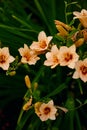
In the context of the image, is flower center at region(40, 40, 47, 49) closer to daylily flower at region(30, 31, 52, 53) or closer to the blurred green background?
daylily flower at region(30, 31, 52, 53)

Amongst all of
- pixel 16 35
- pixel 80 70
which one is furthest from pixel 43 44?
pixel 16 35

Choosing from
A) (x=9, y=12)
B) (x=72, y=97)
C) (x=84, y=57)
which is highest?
(x=9, y=12)

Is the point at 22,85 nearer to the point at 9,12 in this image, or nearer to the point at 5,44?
the point at 5,44

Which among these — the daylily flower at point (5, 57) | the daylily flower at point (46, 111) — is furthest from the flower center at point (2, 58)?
the daylily flower at point (46, 111)

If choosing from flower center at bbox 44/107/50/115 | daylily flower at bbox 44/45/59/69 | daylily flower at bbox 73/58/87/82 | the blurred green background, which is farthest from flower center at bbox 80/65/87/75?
the blurred green background

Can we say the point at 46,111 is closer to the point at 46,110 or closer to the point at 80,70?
the point at 46,110

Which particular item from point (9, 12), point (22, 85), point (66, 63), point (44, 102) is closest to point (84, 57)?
point (66, 63)
